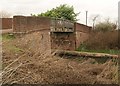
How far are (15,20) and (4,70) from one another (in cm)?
670

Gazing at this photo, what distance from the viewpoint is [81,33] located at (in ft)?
84.4

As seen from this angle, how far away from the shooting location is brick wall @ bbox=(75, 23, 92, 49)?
23575mm

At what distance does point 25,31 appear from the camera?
39.6 ft

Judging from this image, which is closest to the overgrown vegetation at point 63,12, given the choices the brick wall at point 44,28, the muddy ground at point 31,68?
the brick wall at point 44,28

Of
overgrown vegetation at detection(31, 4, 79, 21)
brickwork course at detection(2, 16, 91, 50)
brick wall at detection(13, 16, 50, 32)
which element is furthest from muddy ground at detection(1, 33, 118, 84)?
overgrown vegetation at detection(31, 4, 79, 21)

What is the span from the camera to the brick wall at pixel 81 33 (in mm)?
23575

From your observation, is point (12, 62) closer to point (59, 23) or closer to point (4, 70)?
point (4, 70)

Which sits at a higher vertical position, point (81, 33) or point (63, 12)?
point (63, 12)

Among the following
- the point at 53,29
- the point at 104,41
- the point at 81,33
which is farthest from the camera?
the point at 104,41

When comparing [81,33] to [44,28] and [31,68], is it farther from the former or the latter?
[31,68]

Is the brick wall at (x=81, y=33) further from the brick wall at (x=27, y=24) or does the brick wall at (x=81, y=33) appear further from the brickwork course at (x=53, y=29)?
the brick wall at (x=27, y=24)

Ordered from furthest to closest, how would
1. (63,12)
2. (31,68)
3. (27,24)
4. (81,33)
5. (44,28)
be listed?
(63,12) < (81,33) < (44,28) < (27,24) < (31,68)

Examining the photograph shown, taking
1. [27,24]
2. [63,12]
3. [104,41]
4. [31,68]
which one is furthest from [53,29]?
[63,12]

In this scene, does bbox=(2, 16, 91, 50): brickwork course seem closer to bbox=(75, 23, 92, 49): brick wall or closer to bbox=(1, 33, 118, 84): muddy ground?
bbox=(75, 23, 92, 49): brick wall
